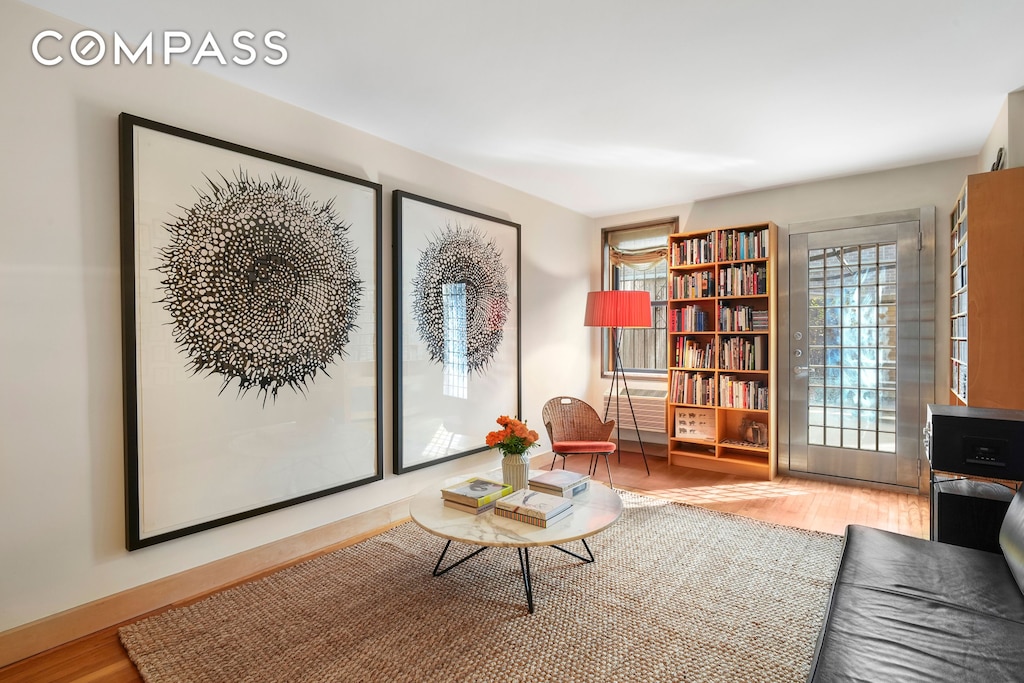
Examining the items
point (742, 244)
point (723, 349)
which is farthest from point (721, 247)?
point (723, 349)

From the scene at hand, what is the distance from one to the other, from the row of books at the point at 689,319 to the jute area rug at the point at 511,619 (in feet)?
7.50

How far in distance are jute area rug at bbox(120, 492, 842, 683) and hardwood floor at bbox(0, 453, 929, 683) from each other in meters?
0.18

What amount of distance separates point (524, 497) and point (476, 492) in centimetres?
24

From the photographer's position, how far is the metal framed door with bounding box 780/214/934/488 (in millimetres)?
4117

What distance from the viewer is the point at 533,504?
2432mm

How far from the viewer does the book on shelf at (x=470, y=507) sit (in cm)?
247

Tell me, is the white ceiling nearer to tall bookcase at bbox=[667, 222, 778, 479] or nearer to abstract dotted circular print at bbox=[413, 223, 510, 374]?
abstract dotted circular print at bbox=[413, 223, 510, 374]

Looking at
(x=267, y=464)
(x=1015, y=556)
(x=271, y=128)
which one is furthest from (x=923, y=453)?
(x=271, y=128)

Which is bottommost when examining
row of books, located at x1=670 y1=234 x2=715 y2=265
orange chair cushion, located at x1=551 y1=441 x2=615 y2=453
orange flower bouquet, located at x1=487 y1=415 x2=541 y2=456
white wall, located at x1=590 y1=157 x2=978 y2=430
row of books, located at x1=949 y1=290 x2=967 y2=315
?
orange chair cushion, located at x1=551 y1=441 x2=615 y2=453

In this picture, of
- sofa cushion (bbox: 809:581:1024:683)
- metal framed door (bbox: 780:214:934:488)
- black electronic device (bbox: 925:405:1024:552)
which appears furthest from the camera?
metal framed door (bbox: 780:214:934:488)

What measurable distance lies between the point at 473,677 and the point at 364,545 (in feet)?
4.67

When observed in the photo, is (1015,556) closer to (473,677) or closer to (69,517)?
(473,677)

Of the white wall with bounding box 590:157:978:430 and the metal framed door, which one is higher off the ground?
the white wall with bounding box 590:157:978:430

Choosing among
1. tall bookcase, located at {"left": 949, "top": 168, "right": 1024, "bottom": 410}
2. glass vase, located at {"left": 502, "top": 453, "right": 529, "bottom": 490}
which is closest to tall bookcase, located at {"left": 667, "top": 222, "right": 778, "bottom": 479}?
tall bookcase, located at {"left": 949, "top": 168, "right": 1024, "bottom": 410}
